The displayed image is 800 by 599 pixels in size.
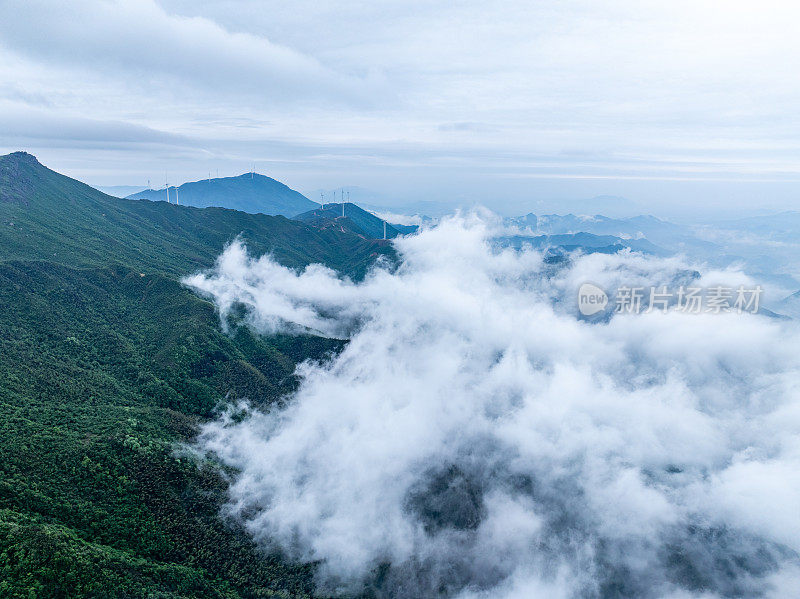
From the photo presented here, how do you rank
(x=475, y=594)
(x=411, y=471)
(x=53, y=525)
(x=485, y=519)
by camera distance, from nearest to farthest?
(x=53, y=525) < (x=475, y=594) < (x=485, y=519) < (x=411, y=471)

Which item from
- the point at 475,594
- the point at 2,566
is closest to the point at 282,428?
the point at 475,594

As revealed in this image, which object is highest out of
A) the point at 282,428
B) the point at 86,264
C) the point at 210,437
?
the point at 86,264

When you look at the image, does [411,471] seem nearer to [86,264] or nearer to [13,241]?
[86,264]

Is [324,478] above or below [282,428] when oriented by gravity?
below

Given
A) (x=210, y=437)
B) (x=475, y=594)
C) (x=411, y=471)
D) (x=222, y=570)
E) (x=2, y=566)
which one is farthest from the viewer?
(x=411, y=471)

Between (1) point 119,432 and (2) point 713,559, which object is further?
(2) point 713,559

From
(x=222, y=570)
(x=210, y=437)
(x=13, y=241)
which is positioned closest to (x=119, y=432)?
(x=210, y=437)

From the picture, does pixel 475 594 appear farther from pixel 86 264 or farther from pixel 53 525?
pixel 86 264
